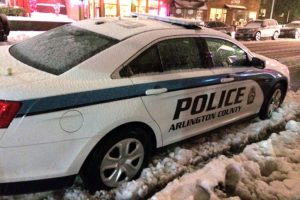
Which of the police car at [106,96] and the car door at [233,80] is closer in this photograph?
the police car at [106,96]

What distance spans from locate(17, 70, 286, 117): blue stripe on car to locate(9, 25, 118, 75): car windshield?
Answer: 353mm

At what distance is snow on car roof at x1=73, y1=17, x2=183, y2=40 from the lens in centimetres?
372

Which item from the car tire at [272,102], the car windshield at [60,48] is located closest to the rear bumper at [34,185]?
the car windshield at [60,48]

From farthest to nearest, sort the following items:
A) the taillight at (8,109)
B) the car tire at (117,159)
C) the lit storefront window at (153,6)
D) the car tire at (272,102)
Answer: the lit storefront window at (153,6), the car tire at (272,102), the car tire at (117,159), the taillight at (8,109)

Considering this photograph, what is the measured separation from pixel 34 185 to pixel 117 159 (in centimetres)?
81

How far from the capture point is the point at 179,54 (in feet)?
13.0

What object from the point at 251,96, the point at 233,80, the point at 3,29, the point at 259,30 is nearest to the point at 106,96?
the point at 233,80

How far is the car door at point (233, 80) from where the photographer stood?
14.5ft

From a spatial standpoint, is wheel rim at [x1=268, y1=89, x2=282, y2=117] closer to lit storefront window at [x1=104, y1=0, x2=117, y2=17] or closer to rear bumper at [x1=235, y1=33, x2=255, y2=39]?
rear bumper at [x1=235, y1=33, x2=255, y2=39]

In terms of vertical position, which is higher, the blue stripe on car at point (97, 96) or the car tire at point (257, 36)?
the blue stripe on car at point (97, 96)

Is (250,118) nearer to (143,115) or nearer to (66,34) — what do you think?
(143,115)

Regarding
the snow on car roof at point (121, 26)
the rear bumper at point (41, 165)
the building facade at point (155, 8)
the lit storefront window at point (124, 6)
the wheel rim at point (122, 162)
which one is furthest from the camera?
the lit storefront window at point (124, 6)

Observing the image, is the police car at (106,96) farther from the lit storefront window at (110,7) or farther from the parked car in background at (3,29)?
the lit storefront window at (110,7)

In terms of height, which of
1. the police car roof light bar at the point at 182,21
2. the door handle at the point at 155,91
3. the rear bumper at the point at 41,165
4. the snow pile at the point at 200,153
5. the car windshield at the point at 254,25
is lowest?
the snow pile at the point at 200,153
